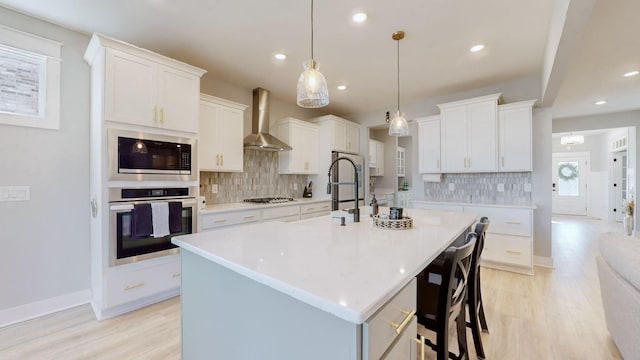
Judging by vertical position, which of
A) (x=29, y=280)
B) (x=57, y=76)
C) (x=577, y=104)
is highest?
(x=577, y=104)

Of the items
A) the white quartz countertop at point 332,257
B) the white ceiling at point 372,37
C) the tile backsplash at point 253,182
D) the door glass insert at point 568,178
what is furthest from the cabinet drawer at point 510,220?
the door glass insert at point 568,178

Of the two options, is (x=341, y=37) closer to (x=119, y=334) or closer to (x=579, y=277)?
(x=119, y=334)

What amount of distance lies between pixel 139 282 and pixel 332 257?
2221mm

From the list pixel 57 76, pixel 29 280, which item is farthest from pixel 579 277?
pixel 57 76

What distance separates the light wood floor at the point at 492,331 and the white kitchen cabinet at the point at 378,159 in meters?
3.60

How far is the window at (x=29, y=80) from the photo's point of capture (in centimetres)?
221

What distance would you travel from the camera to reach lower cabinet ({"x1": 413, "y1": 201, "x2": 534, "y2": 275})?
11.0ft

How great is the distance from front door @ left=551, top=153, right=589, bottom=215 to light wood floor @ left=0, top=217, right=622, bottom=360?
25.5ft

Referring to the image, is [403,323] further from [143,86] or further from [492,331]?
[143,86]

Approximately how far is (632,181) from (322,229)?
7708 millimetres

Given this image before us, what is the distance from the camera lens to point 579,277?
10.6ft

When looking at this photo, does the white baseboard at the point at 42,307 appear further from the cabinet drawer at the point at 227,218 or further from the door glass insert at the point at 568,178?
the door glass insert at the point at 568,178

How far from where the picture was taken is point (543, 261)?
3648 mm

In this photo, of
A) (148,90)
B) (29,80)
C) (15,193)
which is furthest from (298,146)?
(15,193)
